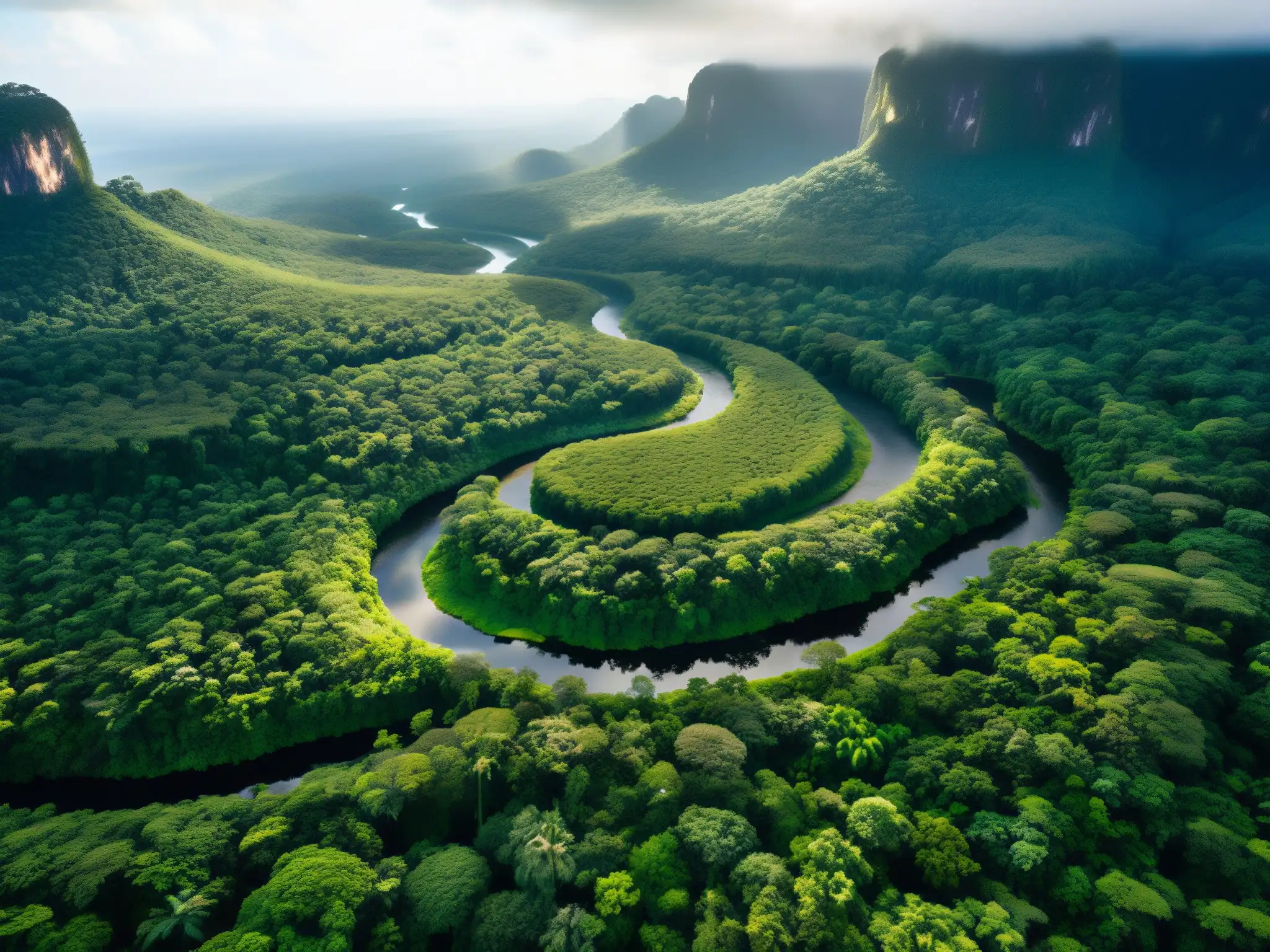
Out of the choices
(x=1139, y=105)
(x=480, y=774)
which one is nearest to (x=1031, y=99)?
(x=1139, y=105)

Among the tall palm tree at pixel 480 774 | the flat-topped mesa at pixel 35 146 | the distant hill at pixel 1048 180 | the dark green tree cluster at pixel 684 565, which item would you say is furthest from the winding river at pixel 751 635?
the flat-topped mesa at pixel 35 146

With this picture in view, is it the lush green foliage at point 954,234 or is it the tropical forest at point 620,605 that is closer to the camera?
the tropical forest at point 620,605

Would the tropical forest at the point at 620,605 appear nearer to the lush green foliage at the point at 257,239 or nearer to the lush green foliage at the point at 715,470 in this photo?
the lush green foliage at the point at 715,470

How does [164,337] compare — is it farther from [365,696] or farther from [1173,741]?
[1173,741]

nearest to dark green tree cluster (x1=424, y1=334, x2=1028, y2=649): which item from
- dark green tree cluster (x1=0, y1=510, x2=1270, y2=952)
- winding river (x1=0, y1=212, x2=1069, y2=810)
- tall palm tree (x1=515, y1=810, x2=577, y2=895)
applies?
winding river (x1=0, y1=212, x2=1069, y2=810)

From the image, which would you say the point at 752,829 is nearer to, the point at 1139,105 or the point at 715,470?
the point at 715,470
